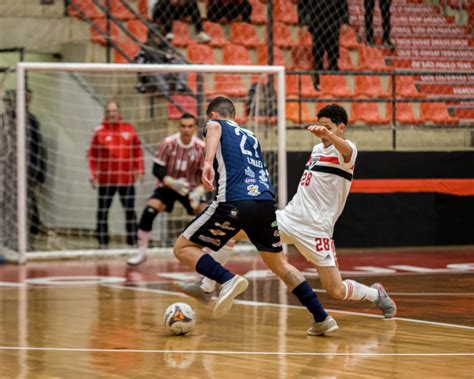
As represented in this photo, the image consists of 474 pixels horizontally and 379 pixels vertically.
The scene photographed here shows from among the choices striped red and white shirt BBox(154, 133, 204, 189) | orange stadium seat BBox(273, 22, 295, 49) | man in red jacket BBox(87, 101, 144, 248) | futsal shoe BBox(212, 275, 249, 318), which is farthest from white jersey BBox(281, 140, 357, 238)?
orange stadium seat BBox(273, 22, 295, 49)

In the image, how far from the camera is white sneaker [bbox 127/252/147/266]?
13211 millimetres

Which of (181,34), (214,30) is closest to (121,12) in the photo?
(181,34)

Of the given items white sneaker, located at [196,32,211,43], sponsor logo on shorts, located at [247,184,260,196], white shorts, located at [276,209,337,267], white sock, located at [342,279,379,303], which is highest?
white sneaker, located at [196,32,211,43]

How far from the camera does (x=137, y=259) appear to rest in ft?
43.5

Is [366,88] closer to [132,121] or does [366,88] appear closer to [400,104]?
[400,104]

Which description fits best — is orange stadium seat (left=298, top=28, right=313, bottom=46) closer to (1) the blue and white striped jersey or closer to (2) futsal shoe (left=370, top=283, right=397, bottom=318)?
(2) futsal shoe (left=370, top=283, right=397, bottom=318)

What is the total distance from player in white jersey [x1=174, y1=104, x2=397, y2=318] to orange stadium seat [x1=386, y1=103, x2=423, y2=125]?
8520 mm

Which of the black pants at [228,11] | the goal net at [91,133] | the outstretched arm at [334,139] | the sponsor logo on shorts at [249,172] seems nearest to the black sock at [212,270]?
the sponsor logo on shorts at [249,172]

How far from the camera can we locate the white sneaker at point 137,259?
13211 mm

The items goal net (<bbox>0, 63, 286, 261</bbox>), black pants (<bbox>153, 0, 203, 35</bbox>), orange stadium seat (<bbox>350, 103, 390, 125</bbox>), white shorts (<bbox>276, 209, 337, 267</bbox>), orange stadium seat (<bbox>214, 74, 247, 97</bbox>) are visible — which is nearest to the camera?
white shorts (<bbox>276, 209, 337, 267</bbox>)

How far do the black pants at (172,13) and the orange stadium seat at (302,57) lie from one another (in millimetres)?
1456

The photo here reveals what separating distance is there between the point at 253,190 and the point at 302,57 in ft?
31.3

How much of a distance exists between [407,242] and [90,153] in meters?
4.53

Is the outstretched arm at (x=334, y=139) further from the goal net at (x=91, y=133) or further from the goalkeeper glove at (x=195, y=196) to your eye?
the goal net at (x=91, y=133)
